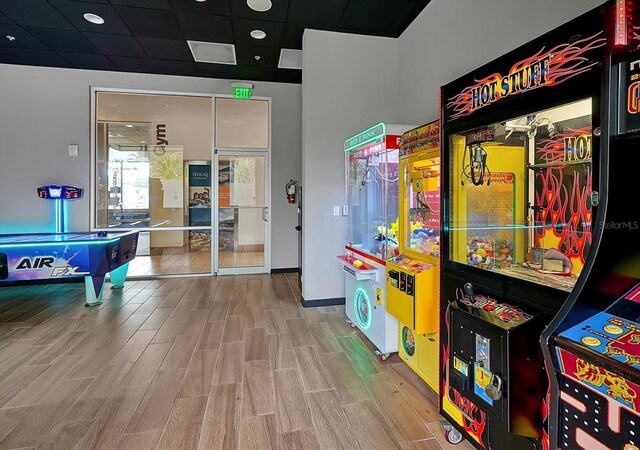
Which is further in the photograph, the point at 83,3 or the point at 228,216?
the point at 228,216

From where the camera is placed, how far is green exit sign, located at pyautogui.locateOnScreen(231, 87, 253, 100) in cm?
555

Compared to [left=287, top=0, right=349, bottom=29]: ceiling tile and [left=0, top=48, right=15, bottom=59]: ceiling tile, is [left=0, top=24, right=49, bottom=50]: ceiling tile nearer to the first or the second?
[left=0, top=48, right=15, bottom=59]: ceiling tile

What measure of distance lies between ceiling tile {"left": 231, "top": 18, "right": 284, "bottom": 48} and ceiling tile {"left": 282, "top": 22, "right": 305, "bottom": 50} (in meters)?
0.06

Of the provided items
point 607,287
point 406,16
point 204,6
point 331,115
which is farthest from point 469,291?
point 204,6

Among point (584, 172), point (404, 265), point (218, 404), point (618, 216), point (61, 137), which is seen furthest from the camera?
point (61, 137)

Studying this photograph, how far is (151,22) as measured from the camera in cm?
388

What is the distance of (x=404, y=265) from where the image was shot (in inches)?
97.3

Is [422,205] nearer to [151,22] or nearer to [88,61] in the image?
[151,22]

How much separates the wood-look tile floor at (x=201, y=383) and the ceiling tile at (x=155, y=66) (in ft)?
11.5

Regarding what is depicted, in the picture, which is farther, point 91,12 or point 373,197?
point 91,12

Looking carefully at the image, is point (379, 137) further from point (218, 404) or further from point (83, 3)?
point (83, 3)

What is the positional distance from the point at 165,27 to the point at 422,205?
365 centimetres

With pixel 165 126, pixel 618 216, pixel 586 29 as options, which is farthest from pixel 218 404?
pixel 165 126

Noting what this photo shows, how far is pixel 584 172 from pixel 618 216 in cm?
53
